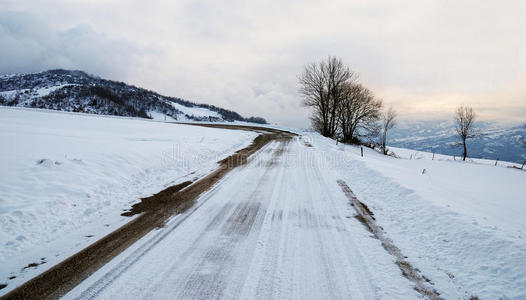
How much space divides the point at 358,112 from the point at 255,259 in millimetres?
33464

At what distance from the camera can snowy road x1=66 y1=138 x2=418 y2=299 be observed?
272 centimetres

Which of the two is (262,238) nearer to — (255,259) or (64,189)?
(255,259)

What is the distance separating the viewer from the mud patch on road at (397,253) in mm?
2812

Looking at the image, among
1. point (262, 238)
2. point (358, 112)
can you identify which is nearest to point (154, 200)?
point (262, 238)

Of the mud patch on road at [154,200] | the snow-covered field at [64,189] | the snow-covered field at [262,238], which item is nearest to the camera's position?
the snow-covered field at [262,238]

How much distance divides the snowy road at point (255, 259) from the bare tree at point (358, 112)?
3005cm

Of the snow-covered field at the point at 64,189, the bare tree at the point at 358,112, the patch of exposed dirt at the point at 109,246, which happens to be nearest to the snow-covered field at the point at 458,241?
the patch of exposed dirt at the point at 109,246

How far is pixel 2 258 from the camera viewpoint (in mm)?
3375

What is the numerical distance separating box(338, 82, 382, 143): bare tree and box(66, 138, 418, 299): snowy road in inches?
1183

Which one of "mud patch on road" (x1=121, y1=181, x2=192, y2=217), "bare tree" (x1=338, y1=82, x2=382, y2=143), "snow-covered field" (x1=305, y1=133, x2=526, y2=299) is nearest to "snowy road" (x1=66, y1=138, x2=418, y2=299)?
"snow-covered field" (x1=305, y1=133, x2=526, y2=299)

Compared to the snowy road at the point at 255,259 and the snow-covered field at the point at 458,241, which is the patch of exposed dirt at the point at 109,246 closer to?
the snowy road at the point at 255,259

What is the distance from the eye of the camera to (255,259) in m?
3.34

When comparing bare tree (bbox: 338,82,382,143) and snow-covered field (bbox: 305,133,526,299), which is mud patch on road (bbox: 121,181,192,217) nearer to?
snow-covered field (bbox: 305,133,526,299)

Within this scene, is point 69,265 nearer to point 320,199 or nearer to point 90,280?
point 90,280
